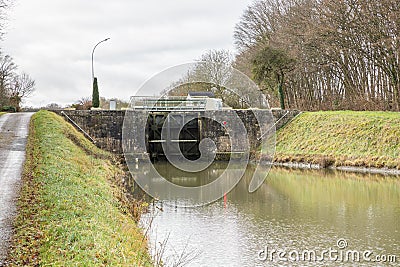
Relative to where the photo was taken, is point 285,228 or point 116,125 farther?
point 116,125

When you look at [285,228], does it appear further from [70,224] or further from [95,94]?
[95,94]

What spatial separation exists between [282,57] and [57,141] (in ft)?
61.6

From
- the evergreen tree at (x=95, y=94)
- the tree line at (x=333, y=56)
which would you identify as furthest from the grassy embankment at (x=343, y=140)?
the evergreen tree at (x=95, y=94)

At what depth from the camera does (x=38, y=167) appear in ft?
41.4

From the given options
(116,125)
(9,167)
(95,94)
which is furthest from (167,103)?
(9,167)

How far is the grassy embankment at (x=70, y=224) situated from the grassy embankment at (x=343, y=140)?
1393 cm

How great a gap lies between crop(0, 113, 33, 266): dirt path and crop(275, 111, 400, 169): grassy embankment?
42.3ft

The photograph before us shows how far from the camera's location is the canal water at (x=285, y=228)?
9.45 m

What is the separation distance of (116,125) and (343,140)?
40.6 ft

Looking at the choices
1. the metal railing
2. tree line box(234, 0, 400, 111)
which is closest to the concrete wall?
the metal railing

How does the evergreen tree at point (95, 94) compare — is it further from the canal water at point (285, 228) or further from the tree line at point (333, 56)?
the canal water at point (285, 228)

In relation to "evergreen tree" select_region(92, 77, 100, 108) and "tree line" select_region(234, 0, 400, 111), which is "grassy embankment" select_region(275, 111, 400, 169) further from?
"evergreen tree" select_region(92, 77, 100, 108)

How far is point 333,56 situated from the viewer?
32.8 metres

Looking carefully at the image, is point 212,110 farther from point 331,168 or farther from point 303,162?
point 331,168
